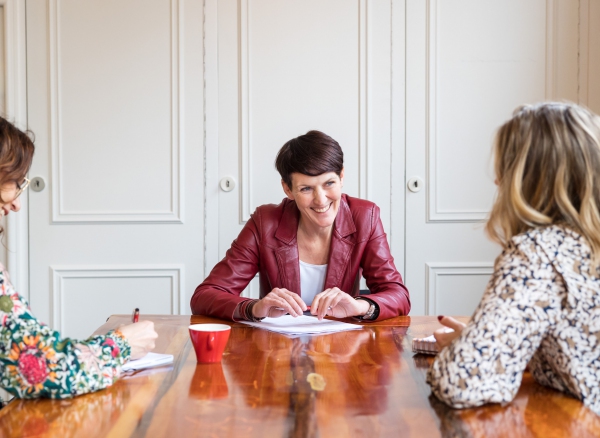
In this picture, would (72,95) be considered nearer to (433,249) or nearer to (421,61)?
(421,61)

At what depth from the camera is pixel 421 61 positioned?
3.36 metres

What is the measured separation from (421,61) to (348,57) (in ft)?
1.18

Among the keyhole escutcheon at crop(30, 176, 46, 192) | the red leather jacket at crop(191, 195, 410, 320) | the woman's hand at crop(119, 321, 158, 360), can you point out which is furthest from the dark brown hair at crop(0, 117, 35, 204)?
the keyhole escutcheon at crop(30, 176, 46, 192)

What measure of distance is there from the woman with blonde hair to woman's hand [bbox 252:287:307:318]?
2.49 ft

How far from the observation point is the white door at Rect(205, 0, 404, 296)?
3.34 metres

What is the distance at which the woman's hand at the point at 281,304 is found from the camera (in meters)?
1.88

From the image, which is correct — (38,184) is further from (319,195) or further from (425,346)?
(425,346)

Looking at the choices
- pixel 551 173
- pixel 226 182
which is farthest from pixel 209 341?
pixel 226 182

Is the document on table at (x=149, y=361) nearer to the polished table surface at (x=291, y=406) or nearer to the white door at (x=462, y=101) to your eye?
the polished table surface at (x=291, y=406)

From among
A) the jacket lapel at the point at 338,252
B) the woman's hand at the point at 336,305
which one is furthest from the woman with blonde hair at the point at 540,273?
the jacket lapel at the point at 338,252

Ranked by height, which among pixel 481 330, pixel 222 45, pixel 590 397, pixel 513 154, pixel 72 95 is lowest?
pixel 590 397

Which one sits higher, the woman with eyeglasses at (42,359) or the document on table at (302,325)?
the woman with eyeglasses at (42,359)

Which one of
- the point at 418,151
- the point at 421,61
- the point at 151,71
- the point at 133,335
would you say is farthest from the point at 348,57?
the point at 133,335

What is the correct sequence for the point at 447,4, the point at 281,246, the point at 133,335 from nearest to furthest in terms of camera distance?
1. the point at 133,335
2. the point at 281,246
3. the point at 447,4
